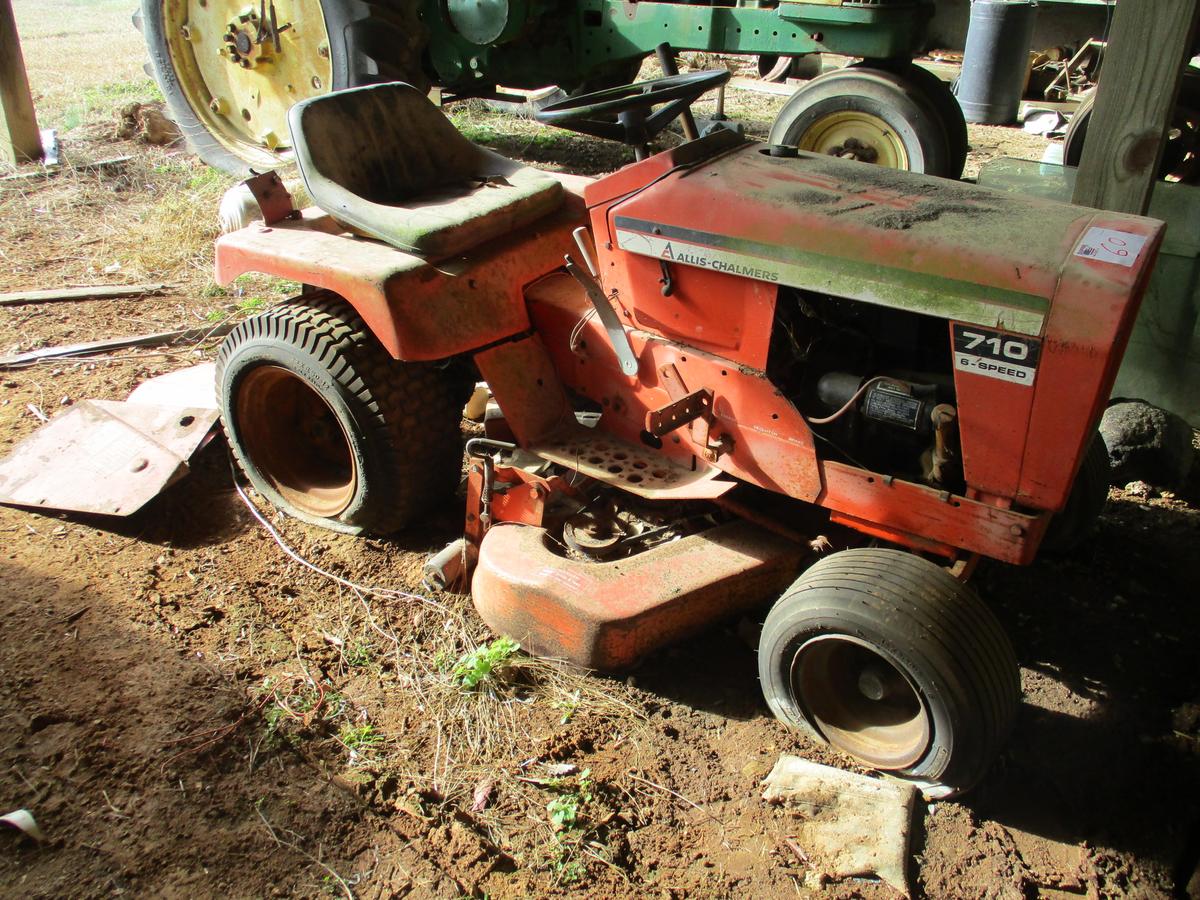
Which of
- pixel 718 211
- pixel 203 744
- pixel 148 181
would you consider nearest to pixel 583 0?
pixel 148 181

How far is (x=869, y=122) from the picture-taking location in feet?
17.8

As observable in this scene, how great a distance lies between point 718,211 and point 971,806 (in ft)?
5.21

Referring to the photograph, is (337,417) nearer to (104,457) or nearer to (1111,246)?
(104,457)

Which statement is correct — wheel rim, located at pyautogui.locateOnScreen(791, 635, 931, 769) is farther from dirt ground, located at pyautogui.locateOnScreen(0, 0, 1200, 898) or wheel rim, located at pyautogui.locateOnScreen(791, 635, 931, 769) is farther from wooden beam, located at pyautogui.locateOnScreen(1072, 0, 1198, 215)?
wooden beam, located at pyautogui.locateOnScreen(1072, 0, 1198, 215)

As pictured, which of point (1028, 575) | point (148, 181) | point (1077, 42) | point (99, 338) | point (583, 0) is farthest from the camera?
point (1077, 42)

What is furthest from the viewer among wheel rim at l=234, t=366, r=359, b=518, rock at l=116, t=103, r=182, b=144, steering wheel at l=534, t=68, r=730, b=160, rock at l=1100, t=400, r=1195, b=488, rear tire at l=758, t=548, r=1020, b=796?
rock at l=116, t=103, r=182, b=144

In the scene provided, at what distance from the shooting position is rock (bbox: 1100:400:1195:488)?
12.1ft

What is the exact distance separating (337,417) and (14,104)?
539 centimetres

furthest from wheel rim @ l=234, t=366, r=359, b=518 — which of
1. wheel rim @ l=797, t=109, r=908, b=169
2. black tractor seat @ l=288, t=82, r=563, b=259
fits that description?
wheel rim @ l=797, t=109, r=908, b=169

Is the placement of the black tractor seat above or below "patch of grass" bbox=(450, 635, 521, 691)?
above

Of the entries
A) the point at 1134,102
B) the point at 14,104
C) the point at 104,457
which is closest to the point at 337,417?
the point at 104,457

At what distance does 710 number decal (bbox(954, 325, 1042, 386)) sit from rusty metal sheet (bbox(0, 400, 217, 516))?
2.70 m

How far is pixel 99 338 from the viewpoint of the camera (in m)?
4.86

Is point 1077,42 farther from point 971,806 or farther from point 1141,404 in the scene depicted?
point 971,806
